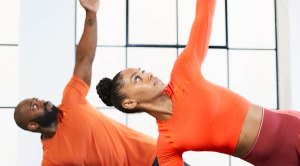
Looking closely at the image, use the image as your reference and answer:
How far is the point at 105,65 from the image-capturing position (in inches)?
150

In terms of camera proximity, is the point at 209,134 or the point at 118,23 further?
the point at 118,23

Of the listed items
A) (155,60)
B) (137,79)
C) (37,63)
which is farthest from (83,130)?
(155,60)

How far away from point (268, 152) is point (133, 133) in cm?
98

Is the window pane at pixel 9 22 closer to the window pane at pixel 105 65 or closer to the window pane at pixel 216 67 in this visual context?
the window pane at pixel 105 65

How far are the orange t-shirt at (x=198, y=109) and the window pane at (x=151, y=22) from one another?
77.1 inches

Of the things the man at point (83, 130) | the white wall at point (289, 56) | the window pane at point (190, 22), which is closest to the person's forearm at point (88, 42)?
the man at point (83, 130)

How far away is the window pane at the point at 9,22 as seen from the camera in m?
3.67

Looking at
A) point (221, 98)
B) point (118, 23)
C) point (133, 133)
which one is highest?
point (118, 23)

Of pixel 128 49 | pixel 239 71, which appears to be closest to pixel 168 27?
pixel 128 49

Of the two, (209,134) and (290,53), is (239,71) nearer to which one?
(290,53)

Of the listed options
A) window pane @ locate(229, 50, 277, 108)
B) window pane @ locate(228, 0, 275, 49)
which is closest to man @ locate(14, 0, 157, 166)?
window pane @ locate(229, 50, 277, 108)

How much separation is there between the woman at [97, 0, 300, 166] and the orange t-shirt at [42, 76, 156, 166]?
2.21 feet

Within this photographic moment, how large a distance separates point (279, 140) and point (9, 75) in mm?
2329

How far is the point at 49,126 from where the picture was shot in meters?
2.70
